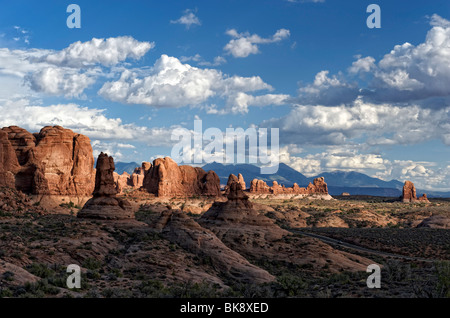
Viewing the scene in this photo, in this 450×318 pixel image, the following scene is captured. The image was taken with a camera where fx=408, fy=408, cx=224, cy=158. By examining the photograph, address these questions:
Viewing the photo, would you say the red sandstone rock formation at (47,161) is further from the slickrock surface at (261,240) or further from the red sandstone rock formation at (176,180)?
the slickrock surface at (261,240)

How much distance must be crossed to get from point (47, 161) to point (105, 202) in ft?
140

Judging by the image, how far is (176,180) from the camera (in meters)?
132

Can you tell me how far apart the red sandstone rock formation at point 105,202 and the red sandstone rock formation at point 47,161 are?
33893 mm

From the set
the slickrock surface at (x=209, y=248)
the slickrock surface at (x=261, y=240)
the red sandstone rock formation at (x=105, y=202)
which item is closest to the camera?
the slickrock surface at (x=209, y=248)

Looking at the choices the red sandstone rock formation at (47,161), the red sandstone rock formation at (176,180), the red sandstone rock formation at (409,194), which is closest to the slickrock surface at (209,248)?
the red sandstone rock formation at (47,161)

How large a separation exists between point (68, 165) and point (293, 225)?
5552 centimetres

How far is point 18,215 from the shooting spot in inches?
2176

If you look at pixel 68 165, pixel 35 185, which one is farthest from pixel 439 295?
pixel 68 165

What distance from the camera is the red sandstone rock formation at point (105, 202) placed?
49.2 metres

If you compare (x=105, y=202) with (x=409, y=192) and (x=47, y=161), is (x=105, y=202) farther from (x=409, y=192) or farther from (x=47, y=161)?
(x=409, y=192)

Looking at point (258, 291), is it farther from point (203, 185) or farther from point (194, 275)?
point (203, 185)

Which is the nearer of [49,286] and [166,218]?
[49,286]

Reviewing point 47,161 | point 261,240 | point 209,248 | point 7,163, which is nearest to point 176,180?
point 47,161

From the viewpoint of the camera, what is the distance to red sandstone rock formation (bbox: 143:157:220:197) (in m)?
127
